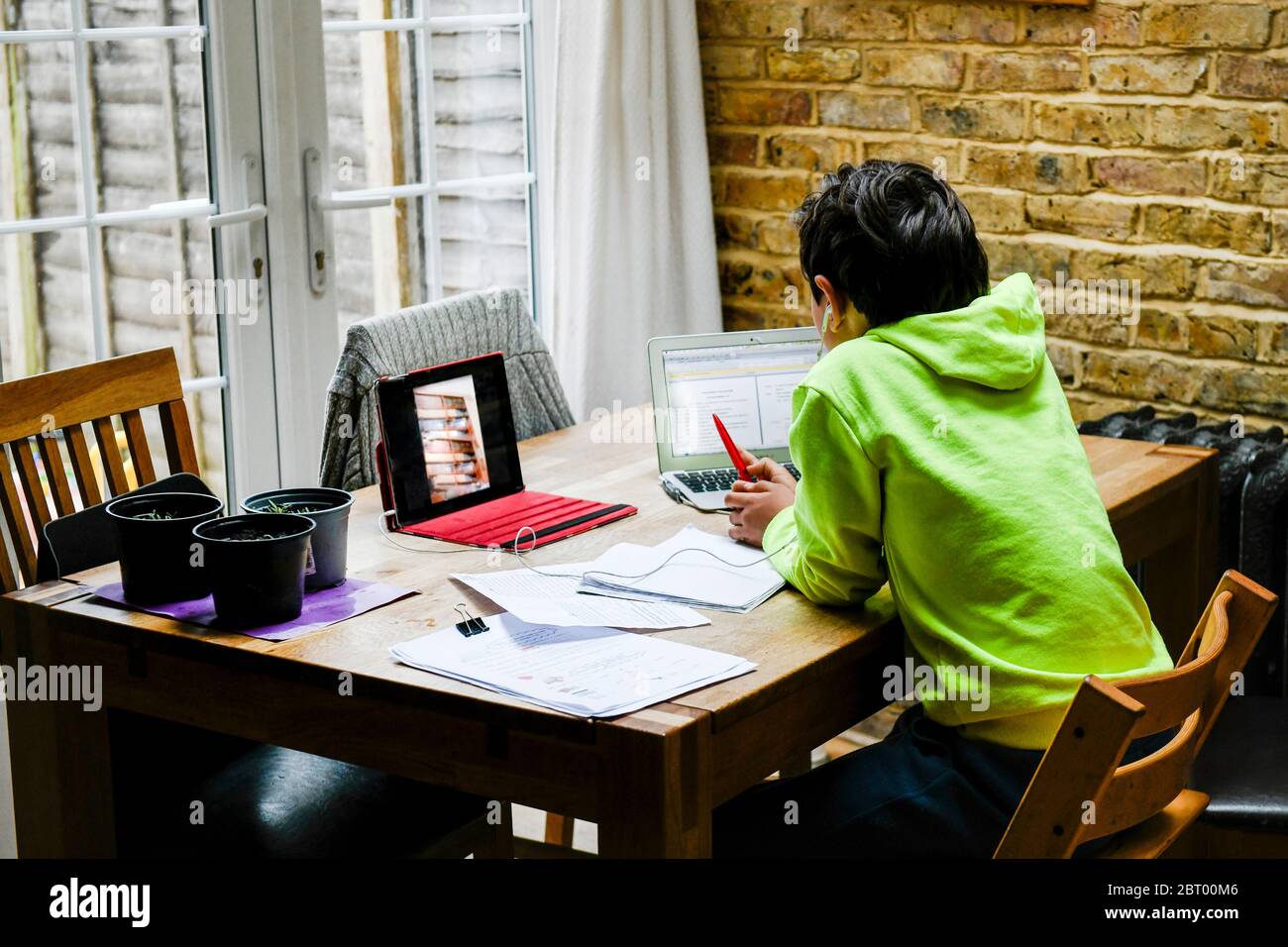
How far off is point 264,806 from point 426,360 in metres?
0.85

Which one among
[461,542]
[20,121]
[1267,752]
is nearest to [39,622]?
[461,542]

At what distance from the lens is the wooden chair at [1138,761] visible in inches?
57.8

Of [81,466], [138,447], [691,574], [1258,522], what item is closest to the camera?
[691,574]

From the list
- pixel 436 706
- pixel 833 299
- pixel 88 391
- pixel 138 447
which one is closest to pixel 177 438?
pixel 138 447

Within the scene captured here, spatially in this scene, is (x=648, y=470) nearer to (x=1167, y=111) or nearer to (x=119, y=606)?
(x=119, y=606)

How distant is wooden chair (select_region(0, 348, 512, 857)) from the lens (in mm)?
1958

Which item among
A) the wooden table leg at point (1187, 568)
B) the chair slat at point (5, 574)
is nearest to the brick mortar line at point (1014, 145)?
the wooden table leg at point (1187, 568)

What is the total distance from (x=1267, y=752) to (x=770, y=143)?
1828 millimetres

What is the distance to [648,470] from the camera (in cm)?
248

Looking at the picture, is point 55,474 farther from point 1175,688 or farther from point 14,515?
point 1175,688

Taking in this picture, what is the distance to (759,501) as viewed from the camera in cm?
207

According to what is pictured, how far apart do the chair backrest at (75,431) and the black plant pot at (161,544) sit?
31 cm

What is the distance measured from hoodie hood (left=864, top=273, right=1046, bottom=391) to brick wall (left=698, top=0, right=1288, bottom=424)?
1180 millimetres

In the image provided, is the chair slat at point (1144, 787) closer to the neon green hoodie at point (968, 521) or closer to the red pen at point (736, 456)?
the neon green hoodie at point (968, 521)
